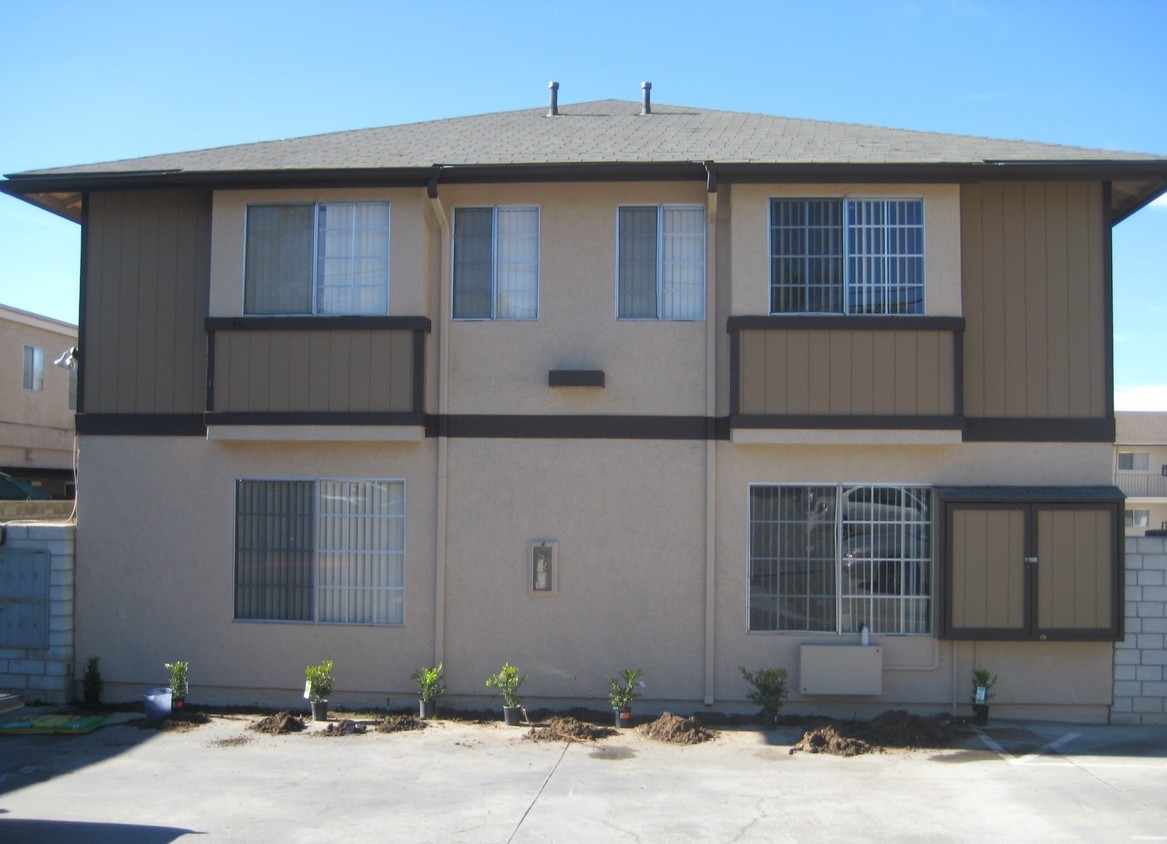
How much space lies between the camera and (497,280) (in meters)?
11.7

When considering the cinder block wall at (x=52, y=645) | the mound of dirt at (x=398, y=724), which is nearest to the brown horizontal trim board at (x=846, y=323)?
the mound of dirt at (x=398, y=724)

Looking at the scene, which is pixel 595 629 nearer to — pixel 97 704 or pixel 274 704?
pixel 274 704

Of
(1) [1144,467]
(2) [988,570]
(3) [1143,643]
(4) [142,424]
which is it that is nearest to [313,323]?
(4) [142,424]

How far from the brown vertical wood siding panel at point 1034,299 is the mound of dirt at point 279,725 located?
768 centimetres

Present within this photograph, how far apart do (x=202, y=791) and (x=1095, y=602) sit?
8.69m

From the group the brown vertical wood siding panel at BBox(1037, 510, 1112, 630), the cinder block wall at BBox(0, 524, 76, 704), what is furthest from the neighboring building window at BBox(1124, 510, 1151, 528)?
the cinder block wall at BBox(0, 524, 76, 704)

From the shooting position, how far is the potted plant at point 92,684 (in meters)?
11.6

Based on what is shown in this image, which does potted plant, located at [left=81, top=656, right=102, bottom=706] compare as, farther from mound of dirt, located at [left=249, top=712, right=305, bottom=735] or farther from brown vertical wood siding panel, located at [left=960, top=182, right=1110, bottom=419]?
brown vertical wood siding panel, located at [left=960, top=182, right=1110, bottom=419]

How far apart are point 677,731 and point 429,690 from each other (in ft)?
8.64

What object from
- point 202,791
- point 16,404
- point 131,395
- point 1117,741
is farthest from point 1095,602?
point 16,404

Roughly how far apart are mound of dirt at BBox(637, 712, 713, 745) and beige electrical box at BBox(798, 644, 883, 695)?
1270mm

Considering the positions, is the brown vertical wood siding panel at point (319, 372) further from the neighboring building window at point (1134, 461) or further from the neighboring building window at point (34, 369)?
the neighboring building window at point (1134, 461)

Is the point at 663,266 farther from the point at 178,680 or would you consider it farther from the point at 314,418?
the point at 178,680

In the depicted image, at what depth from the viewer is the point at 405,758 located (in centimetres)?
961
